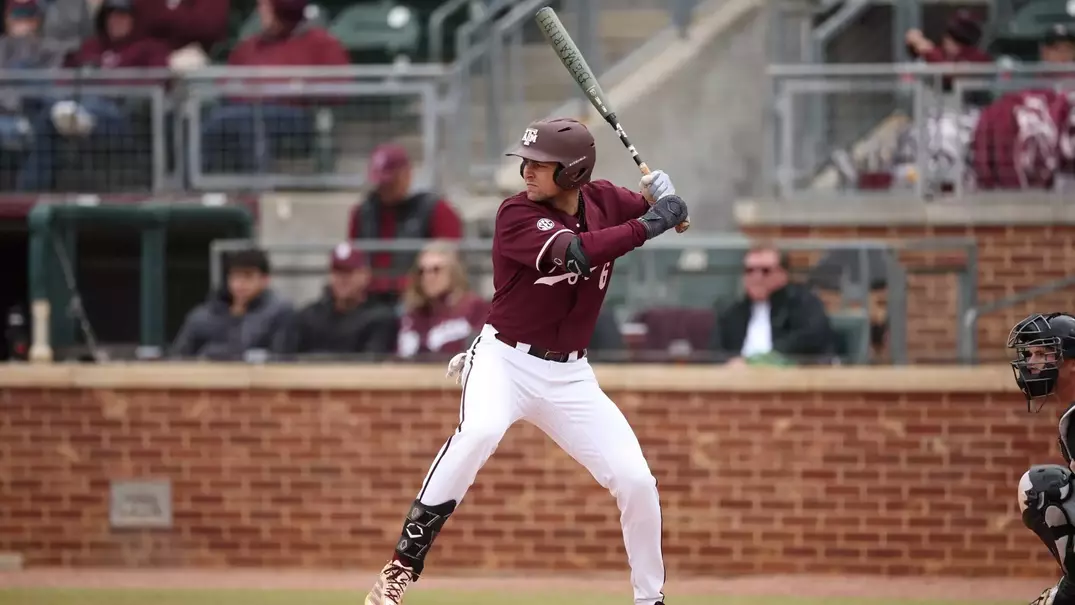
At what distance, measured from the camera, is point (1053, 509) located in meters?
5.74

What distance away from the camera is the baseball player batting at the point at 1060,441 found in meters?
5.75

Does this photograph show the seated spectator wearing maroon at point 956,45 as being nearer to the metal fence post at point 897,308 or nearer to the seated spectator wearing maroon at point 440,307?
the metal fence post at point 897,308

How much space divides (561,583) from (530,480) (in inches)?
23.6

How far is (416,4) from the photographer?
13.2 m

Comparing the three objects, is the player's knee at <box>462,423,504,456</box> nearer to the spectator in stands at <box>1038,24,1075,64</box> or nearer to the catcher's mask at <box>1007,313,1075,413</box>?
the catcher's mask at <box>1007,313,1075,413</box>

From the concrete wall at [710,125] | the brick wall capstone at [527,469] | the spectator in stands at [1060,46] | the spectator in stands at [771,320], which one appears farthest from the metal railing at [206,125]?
the spectator in stands at [1060,46]

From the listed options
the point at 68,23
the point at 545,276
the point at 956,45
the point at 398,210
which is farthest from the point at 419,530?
the point at 68,23

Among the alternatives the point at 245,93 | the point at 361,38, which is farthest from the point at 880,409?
the point at 361,38

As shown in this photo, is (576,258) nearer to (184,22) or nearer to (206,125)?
(206,125)

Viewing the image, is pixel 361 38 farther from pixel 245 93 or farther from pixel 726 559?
pixel 726 559

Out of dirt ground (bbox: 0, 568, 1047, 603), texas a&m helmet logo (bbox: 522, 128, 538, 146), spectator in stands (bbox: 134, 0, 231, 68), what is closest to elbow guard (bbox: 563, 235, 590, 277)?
texas a&m helmet logo (bbox: 522, 128, 538, 146)

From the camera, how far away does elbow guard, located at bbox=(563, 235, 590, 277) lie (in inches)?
252

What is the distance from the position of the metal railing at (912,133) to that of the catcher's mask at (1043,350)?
481 cm

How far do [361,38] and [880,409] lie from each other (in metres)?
5.29
